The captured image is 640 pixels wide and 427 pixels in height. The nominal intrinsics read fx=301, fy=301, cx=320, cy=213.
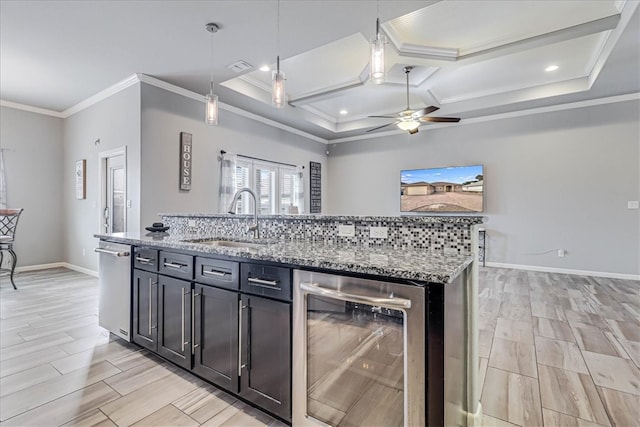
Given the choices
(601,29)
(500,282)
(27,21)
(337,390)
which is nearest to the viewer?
(337,390)

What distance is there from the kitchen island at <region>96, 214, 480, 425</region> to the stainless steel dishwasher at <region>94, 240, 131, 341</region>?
0.19 metres

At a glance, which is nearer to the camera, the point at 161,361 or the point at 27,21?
the point at 161,361

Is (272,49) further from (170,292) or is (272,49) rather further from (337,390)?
(337,390)

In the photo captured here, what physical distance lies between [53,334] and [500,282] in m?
5.39

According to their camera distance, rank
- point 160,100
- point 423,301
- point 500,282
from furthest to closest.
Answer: point 500,282
point 160,100
point 423,301

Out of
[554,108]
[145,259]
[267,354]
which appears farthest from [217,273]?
[554,108]

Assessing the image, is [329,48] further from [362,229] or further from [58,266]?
[58,266]

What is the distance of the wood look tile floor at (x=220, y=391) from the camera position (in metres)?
1.65

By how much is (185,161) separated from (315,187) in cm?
351

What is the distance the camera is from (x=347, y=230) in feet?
6.35

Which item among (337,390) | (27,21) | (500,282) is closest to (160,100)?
(27,21)

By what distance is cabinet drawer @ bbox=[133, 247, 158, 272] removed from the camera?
2152mm

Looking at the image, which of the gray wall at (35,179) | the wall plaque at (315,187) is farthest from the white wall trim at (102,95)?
the wall plaque at (315,187)

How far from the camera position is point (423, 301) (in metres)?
1.11
